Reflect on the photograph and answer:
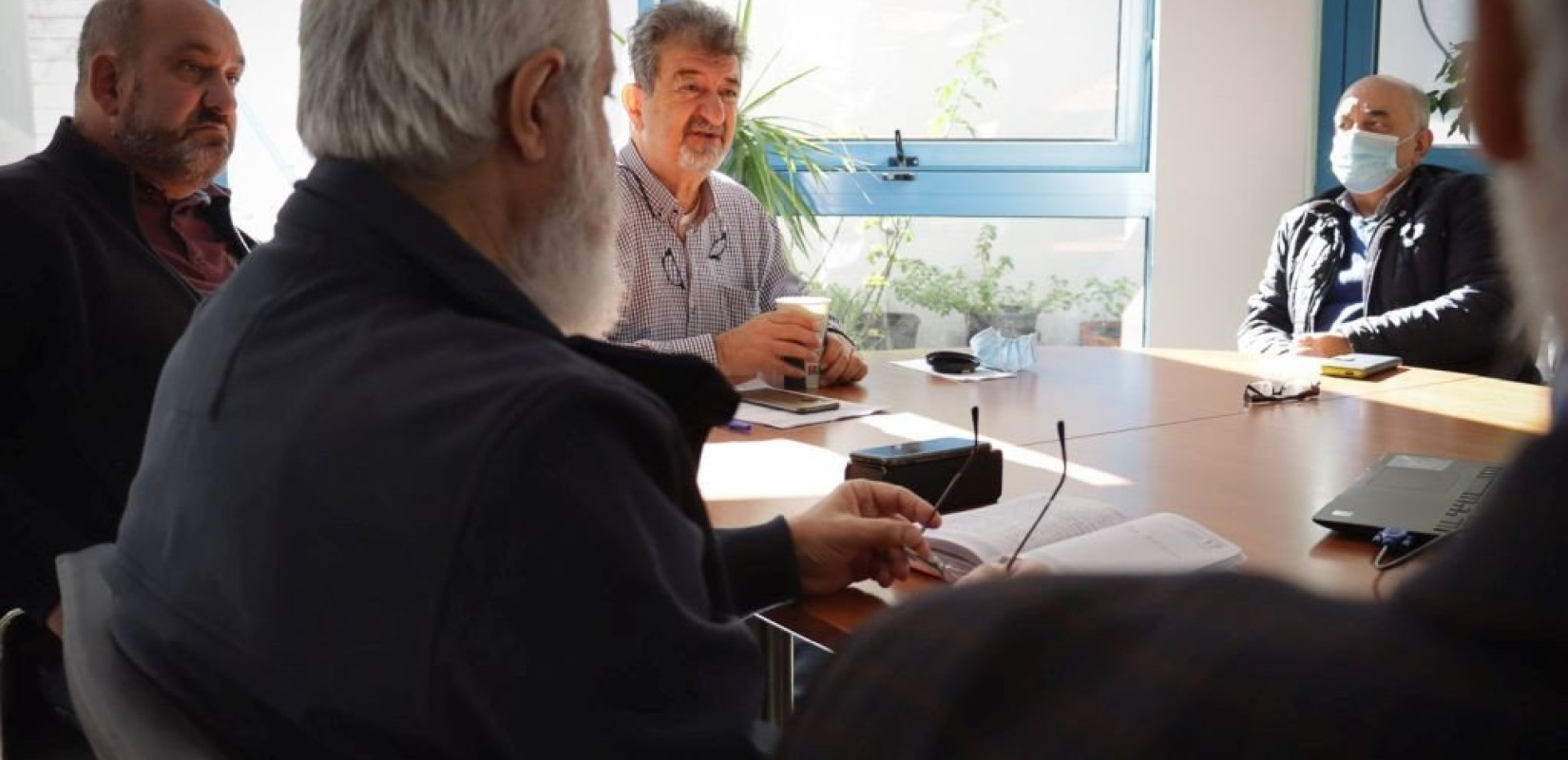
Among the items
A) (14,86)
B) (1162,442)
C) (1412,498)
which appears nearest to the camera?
(1412,498)

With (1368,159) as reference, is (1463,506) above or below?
below

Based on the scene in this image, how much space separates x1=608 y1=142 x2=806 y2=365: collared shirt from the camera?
332cm

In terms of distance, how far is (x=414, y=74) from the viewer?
4.11ft

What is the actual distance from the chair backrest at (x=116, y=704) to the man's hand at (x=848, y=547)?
725mm

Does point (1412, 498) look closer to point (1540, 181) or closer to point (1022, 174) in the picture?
point (1540, 181)

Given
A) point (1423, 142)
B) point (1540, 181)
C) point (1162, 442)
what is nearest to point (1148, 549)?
point (1162, 442)

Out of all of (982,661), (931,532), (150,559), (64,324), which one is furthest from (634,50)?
(982,661)

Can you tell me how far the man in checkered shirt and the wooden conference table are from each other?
19.7 inches

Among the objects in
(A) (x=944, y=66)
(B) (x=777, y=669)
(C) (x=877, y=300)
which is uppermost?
(A) (x=944, y=66)

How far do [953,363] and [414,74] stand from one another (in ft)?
6.56

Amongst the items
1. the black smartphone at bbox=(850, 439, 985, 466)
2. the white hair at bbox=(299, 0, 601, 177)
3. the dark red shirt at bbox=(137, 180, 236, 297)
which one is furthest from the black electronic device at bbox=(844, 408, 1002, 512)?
the dark red shirt at bbox=(137, 180, 236, 297)

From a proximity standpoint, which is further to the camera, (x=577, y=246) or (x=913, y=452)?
(x=913, y=452)

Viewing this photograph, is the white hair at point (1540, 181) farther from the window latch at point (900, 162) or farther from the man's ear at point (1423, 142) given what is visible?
the window latch at point (900, 162)

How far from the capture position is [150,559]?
3.59 feet
